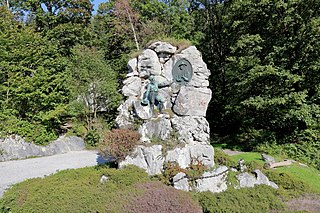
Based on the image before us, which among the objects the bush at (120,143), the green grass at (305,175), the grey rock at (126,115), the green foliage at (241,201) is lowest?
the green grass at (305,175)

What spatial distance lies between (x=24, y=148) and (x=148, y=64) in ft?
27.9

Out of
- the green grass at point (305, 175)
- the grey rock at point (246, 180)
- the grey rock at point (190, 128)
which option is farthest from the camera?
the grey rock at point (190, 128)

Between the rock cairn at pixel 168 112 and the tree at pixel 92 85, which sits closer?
the rock cairn at pixel 168 112

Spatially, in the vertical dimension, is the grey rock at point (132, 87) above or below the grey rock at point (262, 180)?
above

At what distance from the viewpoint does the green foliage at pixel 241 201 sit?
5.97 m

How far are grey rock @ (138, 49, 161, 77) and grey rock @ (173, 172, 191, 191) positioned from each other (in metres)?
3.75

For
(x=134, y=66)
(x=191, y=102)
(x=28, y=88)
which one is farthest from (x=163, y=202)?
(x=28, y=88)

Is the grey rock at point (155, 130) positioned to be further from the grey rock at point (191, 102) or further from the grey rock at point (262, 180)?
the grey rock at point (262, 180)

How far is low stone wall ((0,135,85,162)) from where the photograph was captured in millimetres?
12820

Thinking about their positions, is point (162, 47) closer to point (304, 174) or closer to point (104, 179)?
point (104, 179)

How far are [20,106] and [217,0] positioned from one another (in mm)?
16170

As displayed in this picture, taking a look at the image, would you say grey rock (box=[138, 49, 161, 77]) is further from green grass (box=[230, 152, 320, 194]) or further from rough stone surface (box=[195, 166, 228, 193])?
green grass (box=[230, 152, 320, 194])

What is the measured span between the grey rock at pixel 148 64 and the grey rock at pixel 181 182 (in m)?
3.75

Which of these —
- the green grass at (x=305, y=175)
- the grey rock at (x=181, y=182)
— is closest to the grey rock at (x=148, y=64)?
the grey rock at (x=181, y=182)
